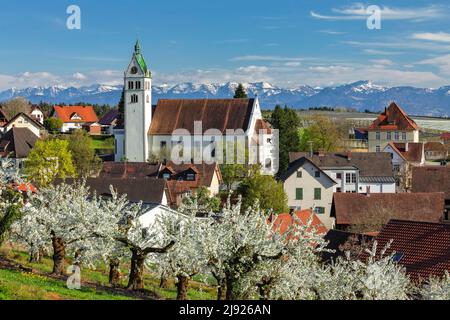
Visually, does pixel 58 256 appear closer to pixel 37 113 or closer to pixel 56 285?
Answer: pixel 56 285

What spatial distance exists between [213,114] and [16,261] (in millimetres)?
56613

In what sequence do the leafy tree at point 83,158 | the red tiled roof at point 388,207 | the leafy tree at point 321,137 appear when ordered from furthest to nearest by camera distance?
the leafy tree at point 321,137 → the leafy tree at point 83,158 → the red tiled roof at point 388,207

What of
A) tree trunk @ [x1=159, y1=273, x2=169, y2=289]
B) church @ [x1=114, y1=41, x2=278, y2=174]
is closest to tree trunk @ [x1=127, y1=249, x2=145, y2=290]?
tree trunk @ [x1=159, y1=273, x2=169, y2=289]

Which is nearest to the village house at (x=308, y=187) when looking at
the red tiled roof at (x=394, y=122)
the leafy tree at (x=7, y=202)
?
the leafy tree at (x=7, y=202)

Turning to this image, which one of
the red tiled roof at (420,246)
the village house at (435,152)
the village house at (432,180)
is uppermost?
the village house at (435,152)

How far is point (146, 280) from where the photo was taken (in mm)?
29062

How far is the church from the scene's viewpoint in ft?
272

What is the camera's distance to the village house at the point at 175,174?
60.2 m

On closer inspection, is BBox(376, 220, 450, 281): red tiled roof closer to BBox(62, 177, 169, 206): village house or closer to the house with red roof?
BBox(62, 177, 169, 206): village house

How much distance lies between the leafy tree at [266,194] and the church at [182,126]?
28.7m

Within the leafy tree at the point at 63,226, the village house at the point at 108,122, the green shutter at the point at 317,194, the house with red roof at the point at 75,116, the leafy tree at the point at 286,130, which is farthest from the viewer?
the house with red roof at the point at 75,116

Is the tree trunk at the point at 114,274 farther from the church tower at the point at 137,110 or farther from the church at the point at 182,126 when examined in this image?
the church tower at the point at 137,110
